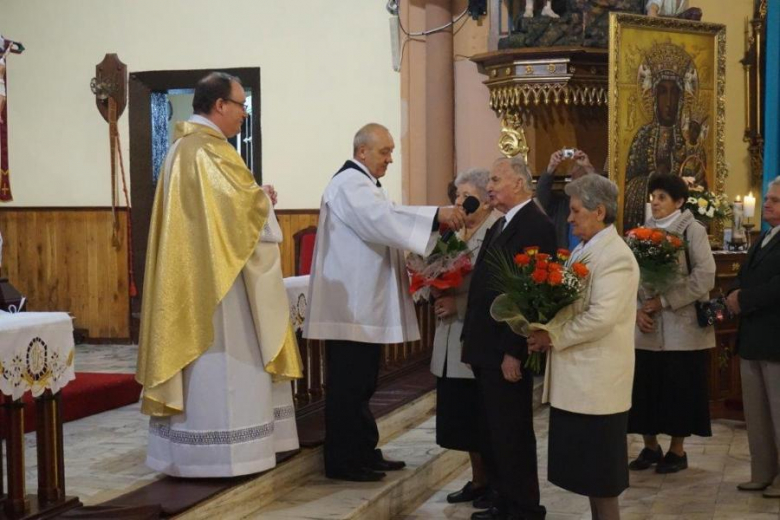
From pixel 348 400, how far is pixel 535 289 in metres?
1.18

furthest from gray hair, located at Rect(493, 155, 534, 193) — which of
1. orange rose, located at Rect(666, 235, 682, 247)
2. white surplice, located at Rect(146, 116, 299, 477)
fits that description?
orange rose, located at Rect(666, 235, 682, 247)

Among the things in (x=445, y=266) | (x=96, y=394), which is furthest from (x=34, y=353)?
(x=96, y=394)

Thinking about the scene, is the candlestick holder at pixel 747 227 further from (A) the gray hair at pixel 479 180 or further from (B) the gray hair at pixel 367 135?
(B) the gray hair at pixel 367 135

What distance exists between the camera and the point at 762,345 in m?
5.00

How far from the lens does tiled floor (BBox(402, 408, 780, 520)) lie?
4.92 m

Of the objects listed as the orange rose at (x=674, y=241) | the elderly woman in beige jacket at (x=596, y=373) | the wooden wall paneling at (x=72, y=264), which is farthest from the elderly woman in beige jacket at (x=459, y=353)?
the wooden wall paneling at (x=72, y=264)

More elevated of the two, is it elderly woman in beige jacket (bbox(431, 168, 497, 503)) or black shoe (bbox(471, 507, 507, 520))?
elderly woman in beige jacket (bbox(431, 168, 497, 503))

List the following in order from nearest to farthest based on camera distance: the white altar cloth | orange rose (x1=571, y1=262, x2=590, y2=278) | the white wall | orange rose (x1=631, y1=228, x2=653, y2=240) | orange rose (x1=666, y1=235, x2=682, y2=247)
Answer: the white altar cloth, orange rose (x1=571, y1=262, x2=590, y2=278), orange rose (x1=631, y1=228, x2=653, y2=240), orange rose (x1=666, y1=235, x2=682, y2=247), the white wall

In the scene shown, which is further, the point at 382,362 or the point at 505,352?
the point at 382,362

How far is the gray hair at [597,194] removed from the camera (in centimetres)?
408

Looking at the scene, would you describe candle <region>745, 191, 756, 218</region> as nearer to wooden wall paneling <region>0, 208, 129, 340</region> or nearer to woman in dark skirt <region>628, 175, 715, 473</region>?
woman in dark skirt <region>628, 175, 715, 473</region>

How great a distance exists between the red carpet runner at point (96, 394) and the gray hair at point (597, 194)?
10.4ft

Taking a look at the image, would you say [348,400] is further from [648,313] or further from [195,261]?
[648,313]

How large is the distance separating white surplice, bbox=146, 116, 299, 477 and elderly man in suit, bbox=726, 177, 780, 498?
2.26 m
